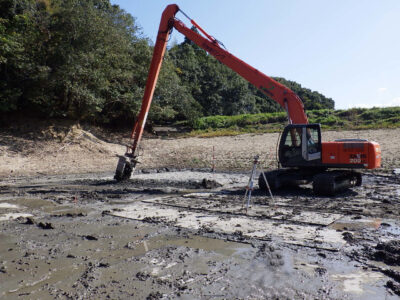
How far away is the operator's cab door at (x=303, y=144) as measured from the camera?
33.7 feet

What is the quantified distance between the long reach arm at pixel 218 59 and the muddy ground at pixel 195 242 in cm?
201

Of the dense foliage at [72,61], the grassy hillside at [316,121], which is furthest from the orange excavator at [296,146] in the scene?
the grassy hillside at [316,121]

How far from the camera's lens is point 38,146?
18562 mm

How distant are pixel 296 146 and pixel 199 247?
615cm

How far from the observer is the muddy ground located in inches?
156

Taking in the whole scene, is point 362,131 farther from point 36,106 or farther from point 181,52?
point 181,52

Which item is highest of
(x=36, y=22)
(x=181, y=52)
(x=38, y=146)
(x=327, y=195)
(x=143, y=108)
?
(x=181, y=52)

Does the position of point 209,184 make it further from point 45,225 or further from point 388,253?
point 388,253

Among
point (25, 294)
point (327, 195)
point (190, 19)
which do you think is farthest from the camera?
point (190, 19)

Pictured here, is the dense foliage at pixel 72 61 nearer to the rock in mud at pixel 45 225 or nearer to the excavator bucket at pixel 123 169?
the excavator bucket at pixel 123 169

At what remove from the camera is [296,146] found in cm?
1055

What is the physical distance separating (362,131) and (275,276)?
20.7m

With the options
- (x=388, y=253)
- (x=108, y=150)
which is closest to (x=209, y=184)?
(x=388, y=253)

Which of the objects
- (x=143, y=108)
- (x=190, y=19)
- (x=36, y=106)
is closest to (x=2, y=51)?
(x=36, y=106)
